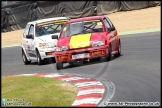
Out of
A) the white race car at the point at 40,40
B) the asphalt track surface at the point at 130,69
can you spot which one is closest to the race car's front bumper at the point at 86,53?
the asphalt track surface at the point at 130,69

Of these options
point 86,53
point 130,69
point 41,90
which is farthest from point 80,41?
point 41,90

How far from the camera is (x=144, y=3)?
102 feet

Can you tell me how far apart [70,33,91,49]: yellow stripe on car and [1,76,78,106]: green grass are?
1985 mm

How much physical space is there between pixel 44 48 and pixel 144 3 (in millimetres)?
16337

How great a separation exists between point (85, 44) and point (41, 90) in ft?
13.0

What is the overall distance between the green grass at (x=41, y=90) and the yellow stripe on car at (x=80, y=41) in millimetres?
1985

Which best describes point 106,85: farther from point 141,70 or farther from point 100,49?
point 100,49

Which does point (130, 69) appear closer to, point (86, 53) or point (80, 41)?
point (86, 53)

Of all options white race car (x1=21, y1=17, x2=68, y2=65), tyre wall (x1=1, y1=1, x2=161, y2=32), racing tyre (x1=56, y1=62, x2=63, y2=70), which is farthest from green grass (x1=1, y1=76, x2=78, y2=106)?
tyre wall (x1=1, y1=1, x2=161, y2=32)

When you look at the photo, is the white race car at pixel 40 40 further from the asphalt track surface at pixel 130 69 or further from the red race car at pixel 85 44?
the red race car at pixel 85 44

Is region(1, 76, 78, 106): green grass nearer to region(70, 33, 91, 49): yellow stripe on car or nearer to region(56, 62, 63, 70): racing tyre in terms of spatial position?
region(56, 62, 63, 70): racing tyre

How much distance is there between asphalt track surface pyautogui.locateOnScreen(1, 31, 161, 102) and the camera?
9.16 meters

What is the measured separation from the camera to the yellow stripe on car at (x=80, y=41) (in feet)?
45.6

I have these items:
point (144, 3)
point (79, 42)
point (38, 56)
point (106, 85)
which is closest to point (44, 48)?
point (38, 56)
